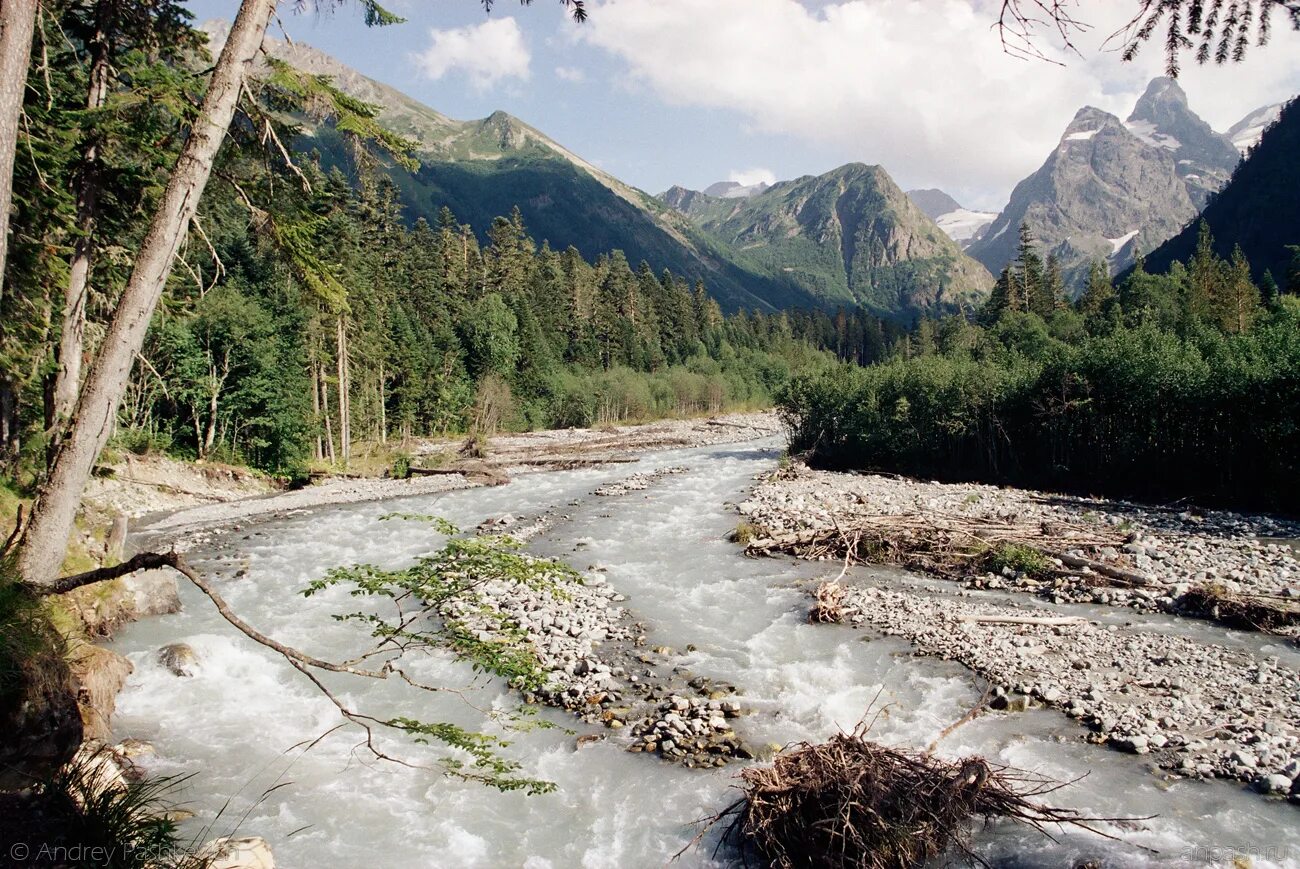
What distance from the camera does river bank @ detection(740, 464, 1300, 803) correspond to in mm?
8945

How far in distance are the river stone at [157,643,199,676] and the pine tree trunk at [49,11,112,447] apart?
3.95 m

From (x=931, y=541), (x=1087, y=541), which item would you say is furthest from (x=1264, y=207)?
(x=931, y=541)

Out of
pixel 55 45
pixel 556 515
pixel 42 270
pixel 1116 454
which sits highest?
pixel 55 45

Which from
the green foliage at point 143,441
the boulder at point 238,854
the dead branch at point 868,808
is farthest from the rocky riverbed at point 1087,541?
the green foliage at point 143,441

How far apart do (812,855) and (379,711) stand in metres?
6.85

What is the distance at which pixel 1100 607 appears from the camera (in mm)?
13977

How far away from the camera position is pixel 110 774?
24.5 feet

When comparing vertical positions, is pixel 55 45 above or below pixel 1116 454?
above

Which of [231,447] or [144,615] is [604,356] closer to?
[231,447]

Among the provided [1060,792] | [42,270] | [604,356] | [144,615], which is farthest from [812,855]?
[604,356]

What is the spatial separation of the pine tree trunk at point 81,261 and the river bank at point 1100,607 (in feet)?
48.0

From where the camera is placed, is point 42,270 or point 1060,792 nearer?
point 1060,792

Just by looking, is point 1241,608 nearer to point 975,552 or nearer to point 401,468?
point 975,552

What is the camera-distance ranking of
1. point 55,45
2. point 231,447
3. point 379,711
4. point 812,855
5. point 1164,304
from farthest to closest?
point 1164,304
point 231,447
point 55,45
point 379,711
point 812,855
